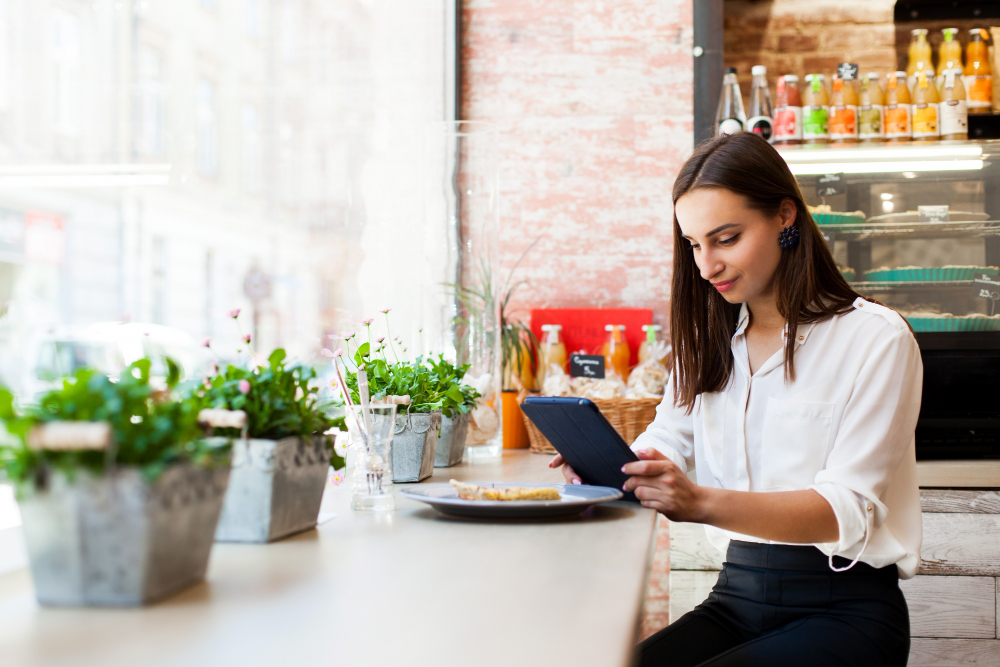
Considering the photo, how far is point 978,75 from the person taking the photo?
2.89 metres

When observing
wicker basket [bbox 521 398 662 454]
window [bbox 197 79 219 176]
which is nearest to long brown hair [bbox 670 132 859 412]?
wicker basket [bbox 521 398 662 454]

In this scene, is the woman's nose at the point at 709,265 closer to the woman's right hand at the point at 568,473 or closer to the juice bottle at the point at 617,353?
the woman's right hand at the point at 568,473

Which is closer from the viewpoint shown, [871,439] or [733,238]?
[871,439]

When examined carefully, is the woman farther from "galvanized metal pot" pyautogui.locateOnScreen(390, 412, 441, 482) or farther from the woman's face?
"galvanized metal pot" pyautogui.locateOnScreen(390, 412, 441, 482)

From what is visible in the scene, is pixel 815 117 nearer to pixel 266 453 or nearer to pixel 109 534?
pixel 266 453

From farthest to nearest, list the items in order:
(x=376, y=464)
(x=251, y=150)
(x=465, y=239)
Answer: (x=465, y=239), (x=251, y=150), (x=376, y=464)

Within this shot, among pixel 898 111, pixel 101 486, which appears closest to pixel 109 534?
pixel 101 486

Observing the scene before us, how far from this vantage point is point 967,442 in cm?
262

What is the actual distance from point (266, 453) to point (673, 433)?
3.22ft

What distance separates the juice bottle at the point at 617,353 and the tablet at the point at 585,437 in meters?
1.38

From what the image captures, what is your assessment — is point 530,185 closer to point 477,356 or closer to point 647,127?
point 647,127

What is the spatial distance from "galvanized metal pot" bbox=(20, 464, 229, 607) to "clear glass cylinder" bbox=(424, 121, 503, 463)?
5.38 ft

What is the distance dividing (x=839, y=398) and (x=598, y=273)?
66.5 inches

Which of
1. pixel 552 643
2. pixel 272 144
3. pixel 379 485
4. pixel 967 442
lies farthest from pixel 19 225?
pixel 967 442
